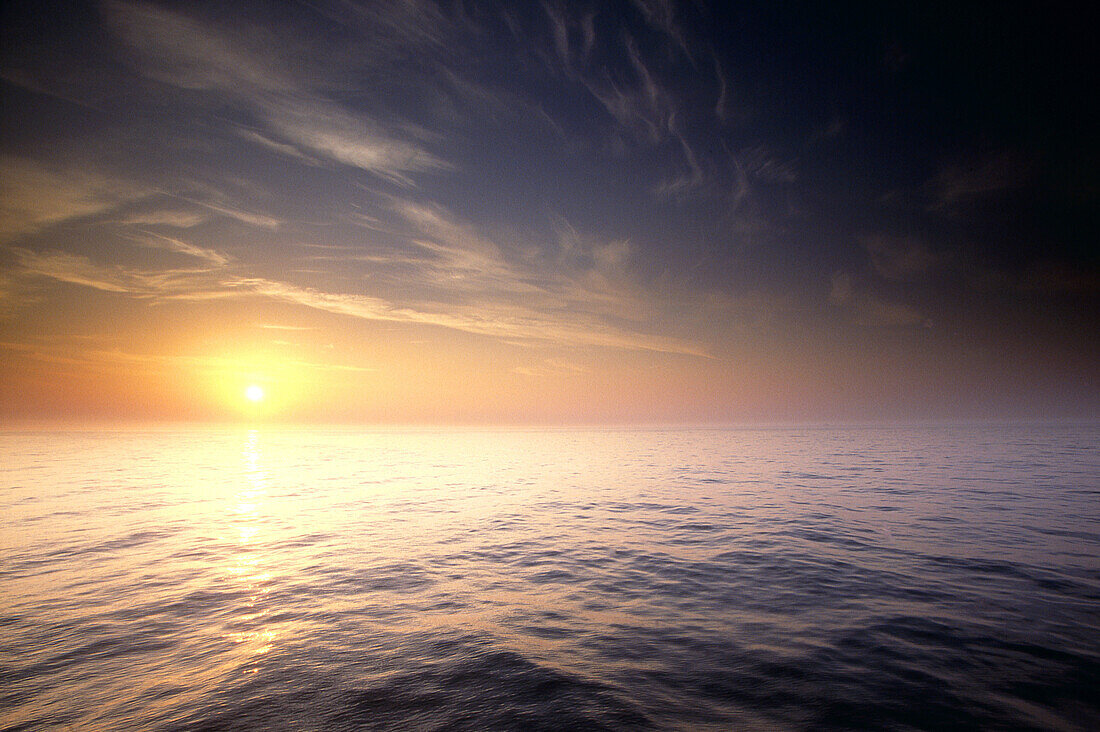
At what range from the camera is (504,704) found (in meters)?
5.91

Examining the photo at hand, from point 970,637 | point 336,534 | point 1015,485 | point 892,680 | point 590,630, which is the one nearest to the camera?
point 892,680

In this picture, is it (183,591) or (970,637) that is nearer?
(970,637)

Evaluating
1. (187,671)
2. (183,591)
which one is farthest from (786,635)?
(183,591)

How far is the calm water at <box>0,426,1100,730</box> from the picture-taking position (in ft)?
19.3

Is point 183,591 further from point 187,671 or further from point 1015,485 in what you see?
point 1015,485

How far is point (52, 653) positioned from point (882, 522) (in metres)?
22.9

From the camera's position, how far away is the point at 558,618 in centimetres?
909

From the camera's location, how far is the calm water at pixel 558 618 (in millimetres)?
5895

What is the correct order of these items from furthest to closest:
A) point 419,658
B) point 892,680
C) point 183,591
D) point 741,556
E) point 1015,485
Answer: point 1015,485 → point 741,556 → point 183,591 → point 419,658 → point 892,680

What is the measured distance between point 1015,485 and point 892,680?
30.1 meters

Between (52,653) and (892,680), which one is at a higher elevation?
(892,680)

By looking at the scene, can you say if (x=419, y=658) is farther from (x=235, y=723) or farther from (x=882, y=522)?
(x=882, y=522)

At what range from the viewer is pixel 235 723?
5.55 m

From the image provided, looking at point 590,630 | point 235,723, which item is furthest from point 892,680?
point 235,723
